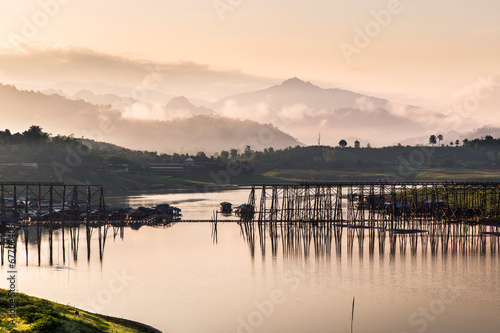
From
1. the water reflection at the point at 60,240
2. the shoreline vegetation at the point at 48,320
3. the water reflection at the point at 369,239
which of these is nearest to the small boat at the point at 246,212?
the water reflection at the point at 369,239

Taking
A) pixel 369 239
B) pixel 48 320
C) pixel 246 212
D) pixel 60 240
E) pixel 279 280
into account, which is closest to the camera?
pixel 48 320

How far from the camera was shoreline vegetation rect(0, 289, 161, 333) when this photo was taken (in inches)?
1173

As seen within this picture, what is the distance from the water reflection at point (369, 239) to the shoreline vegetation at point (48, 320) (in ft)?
105

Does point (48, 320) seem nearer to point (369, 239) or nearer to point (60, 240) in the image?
point (60, 240)

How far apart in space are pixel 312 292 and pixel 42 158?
161696 mm

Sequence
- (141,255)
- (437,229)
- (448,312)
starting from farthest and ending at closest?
(437,229) → (141,255) → (448,312)

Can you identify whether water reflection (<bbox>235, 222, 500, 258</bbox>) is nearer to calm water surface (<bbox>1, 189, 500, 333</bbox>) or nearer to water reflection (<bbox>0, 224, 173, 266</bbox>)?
calm water surface (<bbox>1, 189, 500, 333</bbox>)

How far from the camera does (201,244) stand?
248 feet

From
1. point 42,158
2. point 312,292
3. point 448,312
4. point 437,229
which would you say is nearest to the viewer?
point 448,312

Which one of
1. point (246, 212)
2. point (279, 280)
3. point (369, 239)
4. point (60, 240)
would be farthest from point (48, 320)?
point (246, 212)

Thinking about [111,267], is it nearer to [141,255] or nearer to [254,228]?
[141,255]

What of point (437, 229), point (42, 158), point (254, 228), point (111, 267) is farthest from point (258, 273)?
point (42, 158)

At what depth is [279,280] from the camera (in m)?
53.3

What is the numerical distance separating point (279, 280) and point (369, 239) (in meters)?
27.4
